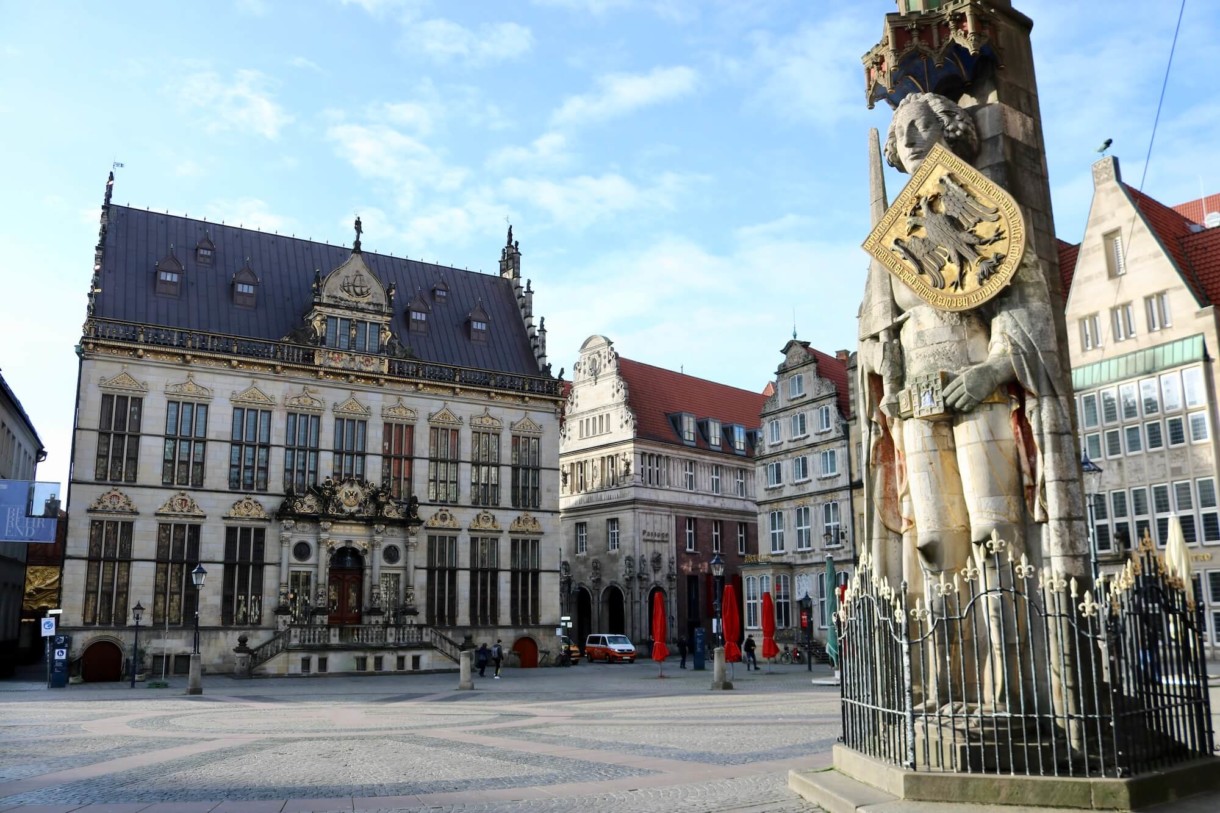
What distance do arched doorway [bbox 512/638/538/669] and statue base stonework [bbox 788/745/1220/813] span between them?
37.9 m

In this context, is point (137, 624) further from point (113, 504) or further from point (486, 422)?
point (486, 422)

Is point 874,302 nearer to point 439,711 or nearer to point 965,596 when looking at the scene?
point 965,596

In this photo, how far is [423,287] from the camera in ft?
164

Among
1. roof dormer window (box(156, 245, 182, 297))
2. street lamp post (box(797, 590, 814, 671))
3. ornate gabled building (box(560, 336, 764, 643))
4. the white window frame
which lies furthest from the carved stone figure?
ornate gabled building (box(560, 336, 764, 643))

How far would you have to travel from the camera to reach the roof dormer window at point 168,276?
41500 mm

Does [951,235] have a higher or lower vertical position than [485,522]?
higher

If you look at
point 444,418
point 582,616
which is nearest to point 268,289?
point 444,418

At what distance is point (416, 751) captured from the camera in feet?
46.1

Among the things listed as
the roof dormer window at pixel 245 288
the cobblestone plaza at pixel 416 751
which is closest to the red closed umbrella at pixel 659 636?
the cobblestone plaza at pixel 416 751

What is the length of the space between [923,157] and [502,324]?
137ft

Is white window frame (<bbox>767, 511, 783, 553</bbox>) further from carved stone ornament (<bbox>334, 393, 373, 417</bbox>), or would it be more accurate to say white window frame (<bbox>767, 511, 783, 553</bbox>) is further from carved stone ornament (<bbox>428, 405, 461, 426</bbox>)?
carved stone ornament (<bbox>334, 393, 373, 417</bbox>)

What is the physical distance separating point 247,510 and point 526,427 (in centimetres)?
1354

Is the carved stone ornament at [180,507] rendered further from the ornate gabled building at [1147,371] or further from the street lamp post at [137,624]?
the ornate gabled building at [1147,371]

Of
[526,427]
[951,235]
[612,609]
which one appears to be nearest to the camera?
[951,235]
